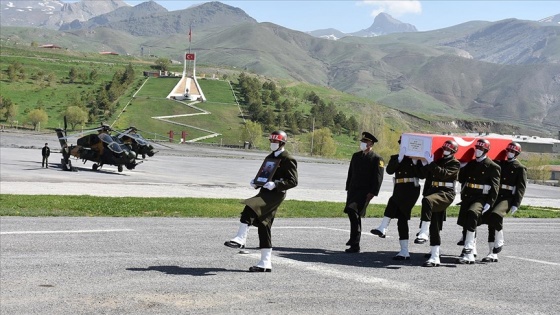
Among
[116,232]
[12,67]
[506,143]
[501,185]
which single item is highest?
[12,67]

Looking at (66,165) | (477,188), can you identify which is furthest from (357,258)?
(66,165)

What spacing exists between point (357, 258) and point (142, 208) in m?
13.0

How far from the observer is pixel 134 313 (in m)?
10.5

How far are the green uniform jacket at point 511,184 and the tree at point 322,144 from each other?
125510 mm

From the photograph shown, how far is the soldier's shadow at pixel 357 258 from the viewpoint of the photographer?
1541 cm

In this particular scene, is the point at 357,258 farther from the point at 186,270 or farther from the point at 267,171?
the point at 186,270

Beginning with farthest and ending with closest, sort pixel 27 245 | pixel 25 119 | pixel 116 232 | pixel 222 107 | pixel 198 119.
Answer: pixel 222 107
pixel 198 119
pixel 25 119
pixel 116 232
pixel 27 245

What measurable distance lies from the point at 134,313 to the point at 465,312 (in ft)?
17.6

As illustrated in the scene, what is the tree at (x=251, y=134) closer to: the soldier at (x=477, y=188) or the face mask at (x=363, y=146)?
the face mask at (x=363, y=146)

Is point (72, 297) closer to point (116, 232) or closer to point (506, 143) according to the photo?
point (116, 232)

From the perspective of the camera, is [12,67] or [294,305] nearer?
[294,305]

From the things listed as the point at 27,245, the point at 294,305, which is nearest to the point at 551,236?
the point at 294,305

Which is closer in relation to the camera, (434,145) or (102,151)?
(434,145)

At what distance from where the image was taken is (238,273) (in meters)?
13.7
